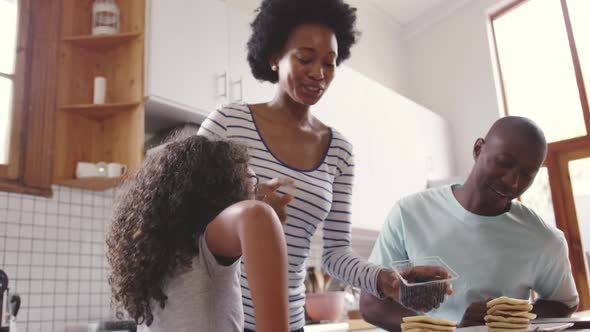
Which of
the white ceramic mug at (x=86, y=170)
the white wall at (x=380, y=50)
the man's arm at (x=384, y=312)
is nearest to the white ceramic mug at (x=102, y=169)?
the white ceramic mug at (x=86, y=170)

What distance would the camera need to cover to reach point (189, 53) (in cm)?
215

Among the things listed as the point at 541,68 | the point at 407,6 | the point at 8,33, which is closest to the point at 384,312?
the point at 8,33

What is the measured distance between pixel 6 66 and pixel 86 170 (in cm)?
56

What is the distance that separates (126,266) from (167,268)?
77 mm

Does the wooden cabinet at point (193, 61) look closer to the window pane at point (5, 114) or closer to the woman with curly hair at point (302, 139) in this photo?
the window pane at point (5, 114)

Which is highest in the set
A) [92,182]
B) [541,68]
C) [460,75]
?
[460,75]

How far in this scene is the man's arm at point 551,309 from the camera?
123 centimetres

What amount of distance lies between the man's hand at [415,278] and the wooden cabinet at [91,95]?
128 centimetres

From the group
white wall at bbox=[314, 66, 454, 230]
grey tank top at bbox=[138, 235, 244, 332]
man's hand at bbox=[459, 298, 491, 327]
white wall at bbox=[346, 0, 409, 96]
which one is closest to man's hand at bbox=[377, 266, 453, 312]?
man's hand at bbox=[459, 298, 491, 327]

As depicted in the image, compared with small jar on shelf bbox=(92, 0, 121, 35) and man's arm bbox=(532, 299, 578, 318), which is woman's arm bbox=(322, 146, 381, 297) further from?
small jar on shelf bbox=(92, 0, 121, 35)

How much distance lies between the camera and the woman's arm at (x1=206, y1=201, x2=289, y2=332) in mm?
462

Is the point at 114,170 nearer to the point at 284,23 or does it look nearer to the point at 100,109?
the point at 100,109

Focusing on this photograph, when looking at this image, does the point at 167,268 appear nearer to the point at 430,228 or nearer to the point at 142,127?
the point at 430,228

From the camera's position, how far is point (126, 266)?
69 centimetres
